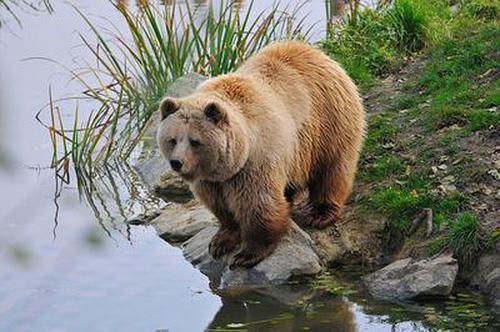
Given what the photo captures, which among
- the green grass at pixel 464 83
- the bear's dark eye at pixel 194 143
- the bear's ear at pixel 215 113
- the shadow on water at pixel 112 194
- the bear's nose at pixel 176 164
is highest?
the bear's ear at pixel 215 113

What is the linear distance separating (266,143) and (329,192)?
105 centimetres

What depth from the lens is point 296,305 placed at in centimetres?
749

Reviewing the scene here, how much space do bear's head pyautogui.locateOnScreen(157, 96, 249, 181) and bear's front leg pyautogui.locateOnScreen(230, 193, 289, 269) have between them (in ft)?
1.43

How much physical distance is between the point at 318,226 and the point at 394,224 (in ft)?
1.95

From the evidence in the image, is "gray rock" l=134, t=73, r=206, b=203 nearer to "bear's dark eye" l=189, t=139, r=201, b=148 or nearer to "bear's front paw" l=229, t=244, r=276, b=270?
"bear's front paw" l=229, t=244, r=276, b=270

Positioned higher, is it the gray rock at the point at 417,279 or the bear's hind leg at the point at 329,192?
the bear's hind leg at the point at 329,192

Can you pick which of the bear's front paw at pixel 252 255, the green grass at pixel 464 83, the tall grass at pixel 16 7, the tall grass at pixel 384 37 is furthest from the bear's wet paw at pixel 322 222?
the tall grass at pixel 16 7

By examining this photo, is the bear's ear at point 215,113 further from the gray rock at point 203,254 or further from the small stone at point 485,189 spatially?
the small stone at point 485,189

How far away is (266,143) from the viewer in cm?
746

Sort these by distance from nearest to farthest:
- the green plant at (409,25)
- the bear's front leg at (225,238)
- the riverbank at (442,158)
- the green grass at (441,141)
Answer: the riverbank at (442,158)
the green grass at (441,141)
the bear's front leg at (225,238)
the green plant at (409,25)

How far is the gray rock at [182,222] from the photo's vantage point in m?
9.10

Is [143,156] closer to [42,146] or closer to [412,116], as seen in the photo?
[42,146]

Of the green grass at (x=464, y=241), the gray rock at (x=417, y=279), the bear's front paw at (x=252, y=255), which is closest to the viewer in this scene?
the gray rock at (x=417, y=279)

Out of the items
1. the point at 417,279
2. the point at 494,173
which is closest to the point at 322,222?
the point at 417,279
